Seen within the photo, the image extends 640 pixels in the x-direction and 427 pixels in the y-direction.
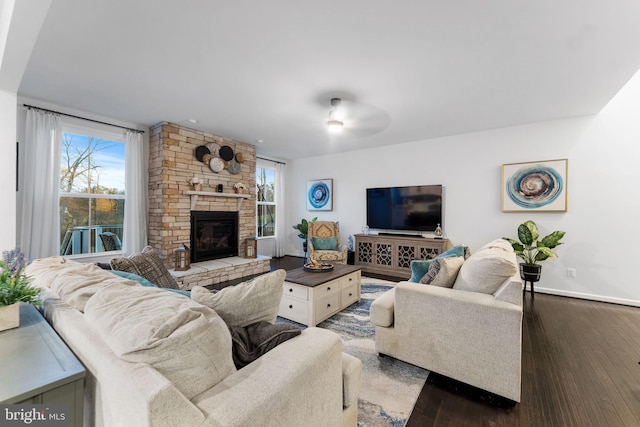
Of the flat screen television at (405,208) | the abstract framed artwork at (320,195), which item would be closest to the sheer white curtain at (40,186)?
the abstract framed artwork at (320,195)

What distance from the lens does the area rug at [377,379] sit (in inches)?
61.5

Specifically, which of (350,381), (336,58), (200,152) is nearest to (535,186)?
(336,58)

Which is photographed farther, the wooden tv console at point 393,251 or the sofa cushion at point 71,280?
the wooden tv console at point 393,251

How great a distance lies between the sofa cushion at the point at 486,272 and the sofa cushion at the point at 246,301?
1.49 metres

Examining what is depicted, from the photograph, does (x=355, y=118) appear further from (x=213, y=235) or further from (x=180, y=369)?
(x=180, y=369)

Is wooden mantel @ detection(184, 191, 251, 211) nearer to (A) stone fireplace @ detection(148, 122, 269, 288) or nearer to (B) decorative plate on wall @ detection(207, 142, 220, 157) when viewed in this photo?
(A) stone fireplace @ detection(148, 122, 269, 288)

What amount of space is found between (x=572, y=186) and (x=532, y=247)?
0.98 meters

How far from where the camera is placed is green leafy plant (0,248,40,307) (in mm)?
1063

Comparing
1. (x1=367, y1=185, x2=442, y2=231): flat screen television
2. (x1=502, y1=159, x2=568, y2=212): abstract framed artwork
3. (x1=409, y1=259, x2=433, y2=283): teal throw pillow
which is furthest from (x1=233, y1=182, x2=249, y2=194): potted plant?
(x1=502, y1=159, x2=568, y2=212): abstract framed artwork

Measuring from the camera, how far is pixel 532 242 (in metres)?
3.57

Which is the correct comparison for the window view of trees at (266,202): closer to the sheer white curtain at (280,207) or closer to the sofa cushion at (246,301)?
the sheer white curtain at (280,207)

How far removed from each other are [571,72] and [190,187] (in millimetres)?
4878

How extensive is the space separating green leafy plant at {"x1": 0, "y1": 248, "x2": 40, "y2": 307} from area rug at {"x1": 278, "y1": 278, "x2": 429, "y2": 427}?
172 cm

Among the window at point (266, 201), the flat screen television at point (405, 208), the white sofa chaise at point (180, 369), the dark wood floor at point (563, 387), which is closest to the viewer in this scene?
the white sofa chaise at point (180, 369)
